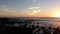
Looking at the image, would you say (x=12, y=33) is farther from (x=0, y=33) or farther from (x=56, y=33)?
(x=56, y=33)

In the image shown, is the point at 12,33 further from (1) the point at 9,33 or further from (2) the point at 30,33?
(2) the point at 30,33

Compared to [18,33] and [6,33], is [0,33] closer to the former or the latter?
[6,33]

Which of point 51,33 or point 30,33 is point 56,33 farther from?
point 30,33

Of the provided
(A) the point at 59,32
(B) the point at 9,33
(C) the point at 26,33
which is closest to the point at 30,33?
(C) the point at 26,33

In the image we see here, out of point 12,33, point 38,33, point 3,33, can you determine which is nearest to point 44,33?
point 38,33

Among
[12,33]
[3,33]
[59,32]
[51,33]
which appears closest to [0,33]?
[3,33]
